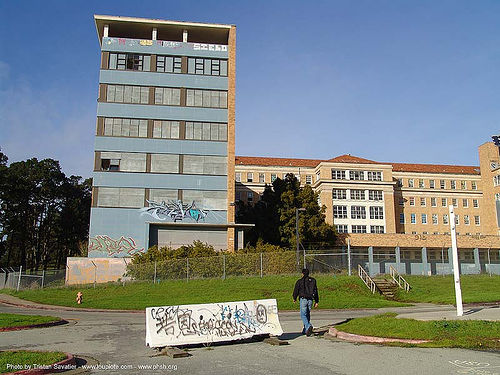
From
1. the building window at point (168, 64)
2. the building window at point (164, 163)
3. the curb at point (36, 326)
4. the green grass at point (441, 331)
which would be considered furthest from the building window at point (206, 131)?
the green grass at point (441, 331)

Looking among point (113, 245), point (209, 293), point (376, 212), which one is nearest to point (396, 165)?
point (376, 212)

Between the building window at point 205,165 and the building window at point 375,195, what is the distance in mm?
29189

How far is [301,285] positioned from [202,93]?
126 feet

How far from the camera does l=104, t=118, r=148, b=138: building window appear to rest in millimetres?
46344

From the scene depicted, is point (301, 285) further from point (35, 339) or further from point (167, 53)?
point (167, 53)

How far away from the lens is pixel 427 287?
33656 mm

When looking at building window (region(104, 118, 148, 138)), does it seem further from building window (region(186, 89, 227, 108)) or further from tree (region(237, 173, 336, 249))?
tree (region(237, 173, 336, 249))

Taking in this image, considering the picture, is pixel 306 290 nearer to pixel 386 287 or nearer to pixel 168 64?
pixel 386 287

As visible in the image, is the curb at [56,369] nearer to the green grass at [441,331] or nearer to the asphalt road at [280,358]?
the asphalt road at [280,358]

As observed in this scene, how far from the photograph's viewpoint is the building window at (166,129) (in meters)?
46.7

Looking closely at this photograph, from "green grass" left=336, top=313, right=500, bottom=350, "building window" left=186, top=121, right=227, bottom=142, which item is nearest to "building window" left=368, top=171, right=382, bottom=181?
"building window" left=186, top=121, right=227, bottom=142

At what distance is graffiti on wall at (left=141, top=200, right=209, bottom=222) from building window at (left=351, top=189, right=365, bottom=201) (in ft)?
94.8

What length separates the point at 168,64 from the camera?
160 feet

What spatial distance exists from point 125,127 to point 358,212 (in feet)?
117
